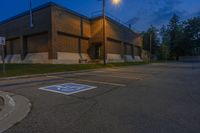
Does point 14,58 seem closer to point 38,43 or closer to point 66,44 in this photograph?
point 38,43

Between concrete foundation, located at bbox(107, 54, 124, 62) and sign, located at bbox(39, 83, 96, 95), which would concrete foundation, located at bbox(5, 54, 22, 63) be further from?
sign, located at bbox(39, 83, 96, 95)

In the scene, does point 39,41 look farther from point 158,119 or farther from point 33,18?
point 158,119

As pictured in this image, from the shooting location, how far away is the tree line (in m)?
76.4

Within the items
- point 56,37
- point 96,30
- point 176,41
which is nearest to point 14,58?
point 56,37

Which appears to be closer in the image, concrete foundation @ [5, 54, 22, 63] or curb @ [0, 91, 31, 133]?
curb @ [0, 91, 31, 133]

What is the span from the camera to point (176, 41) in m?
75.9

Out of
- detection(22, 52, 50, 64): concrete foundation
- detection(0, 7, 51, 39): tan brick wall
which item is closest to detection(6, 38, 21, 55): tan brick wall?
detection(0, 7, 51, 39): tan brick wall

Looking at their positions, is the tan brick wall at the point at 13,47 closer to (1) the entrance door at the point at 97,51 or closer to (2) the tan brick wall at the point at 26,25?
(2) the tan brick wall at the point at 26,25

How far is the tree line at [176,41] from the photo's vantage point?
76375mm

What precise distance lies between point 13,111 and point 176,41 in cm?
7878

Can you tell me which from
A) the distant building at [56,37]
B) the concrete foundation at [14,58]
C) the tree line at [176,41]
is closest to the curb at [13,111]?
the distant building at [56,37]

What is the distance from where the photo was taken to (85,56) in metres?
33.1

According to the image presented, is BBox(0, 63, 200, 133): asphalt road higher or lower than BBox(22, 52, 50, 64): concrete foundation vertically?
lower

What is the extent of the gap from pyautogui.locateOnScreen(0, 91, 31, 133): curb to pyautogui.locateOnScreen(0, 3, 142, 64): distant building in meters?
19.7
